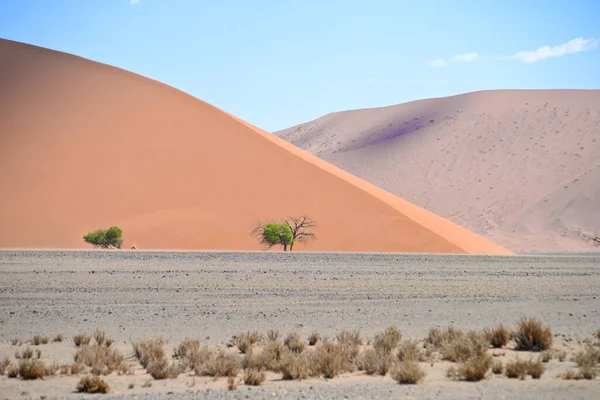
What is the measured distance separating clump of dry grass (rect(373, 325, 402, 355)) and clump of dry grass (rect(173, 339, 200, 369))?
8.34ft

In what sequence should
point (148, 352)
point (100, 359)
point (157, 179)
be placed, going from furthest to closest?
point (157, 179) < point (148, 352) < point (100, 359)

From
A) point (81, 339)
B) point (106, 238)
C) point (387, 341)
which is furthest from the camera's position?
point (106, 238)

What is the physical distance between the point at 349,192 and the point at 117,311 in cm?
3436

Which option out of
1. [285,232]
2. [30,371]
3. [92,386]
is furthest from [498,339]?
[285,232]

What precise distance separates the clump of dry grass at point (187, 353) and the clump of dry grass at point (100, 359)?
0.82 m

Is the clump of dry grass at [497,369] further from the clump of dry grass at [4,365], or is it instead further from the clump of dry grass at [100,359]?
the clump of dry grass at [4,365]

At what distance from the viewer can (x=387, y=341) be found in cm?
1129

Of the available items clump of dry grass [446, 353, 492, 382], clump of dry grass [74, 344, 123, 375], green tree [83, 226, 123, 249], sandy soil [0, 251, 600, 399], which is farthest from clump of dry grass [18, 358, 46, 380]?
green tree [83, 226, 123, 249]

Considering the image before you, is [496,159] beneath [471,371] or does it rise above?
above

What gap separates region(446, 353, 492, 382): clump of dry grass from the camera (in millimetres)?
8789

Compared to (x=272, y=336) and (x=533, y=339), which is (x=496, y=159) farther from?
(x=272, y=336)

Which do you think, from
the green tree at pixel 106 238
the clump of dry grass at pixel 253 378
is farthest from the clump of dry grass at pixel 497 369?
the green tree at pixel 106 238

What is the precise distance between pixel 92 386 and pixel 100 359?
1653 mm

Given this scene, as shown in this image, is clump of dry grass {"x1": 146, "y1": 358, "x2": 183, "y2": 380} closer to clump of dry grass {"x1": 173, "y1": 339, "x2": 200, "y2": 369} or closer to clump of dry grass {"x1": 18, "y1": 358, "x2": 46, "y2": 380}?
clump of dry grass {"x1": 173, "y1": 339, "x2": 200, "y2": 369}
